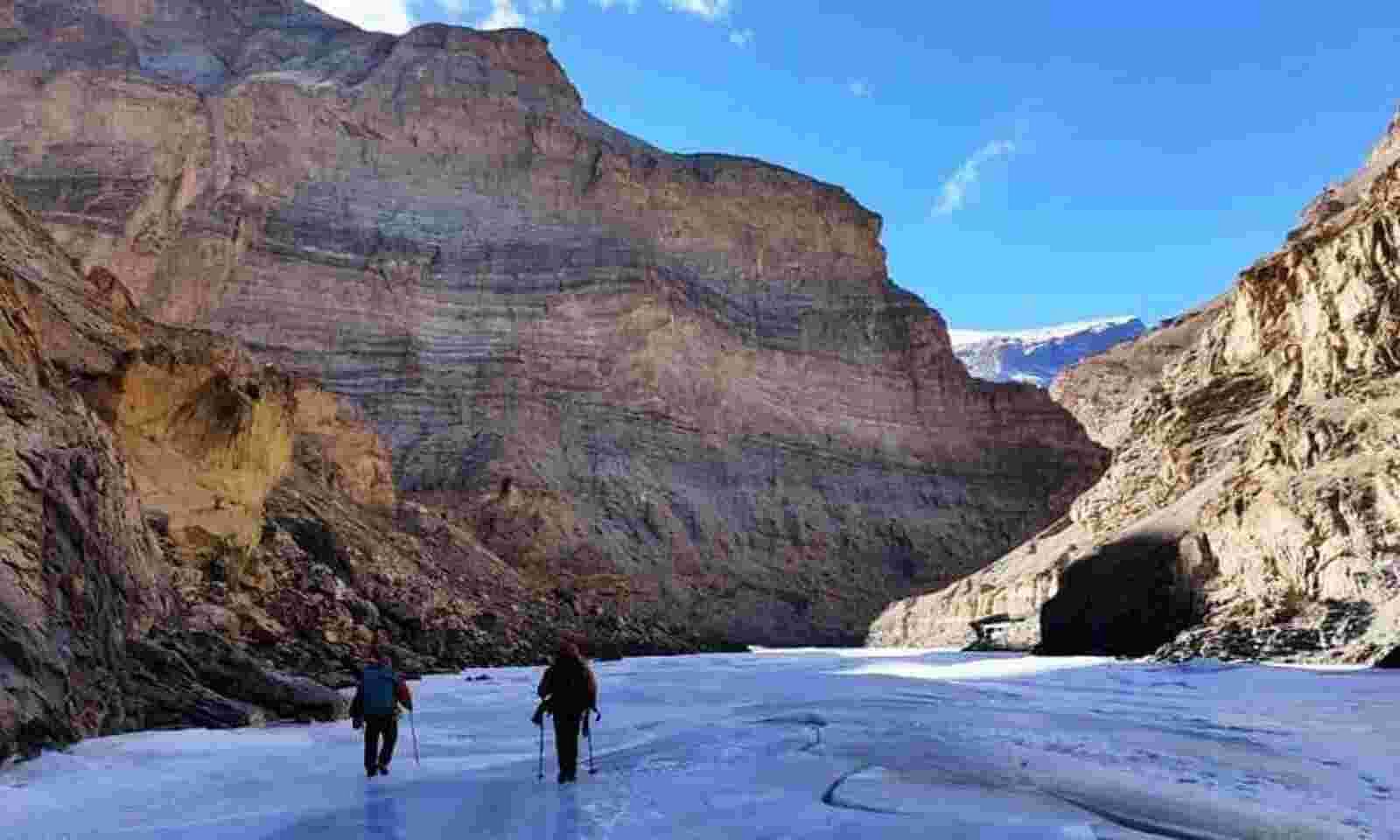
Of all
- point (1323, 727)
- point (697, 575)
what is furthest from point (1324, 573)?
point (697, 575)

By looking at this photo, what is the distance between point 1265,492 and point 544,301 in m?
44.6

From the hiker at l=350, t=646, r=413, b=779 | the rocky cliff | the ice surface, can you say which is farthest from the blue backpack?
the rocky cliff

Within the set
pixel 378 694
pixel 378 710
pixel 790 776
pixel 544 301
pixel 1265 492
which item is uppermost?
pixel 544 301

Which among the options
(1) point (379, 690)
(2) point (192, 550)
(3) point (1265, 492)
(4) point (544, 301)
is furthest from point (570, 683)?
(4) point (544, 301)

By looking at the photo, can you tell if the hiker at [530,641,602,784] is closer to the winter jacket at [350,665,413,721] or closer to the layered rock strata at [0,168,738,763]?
the winter jacket at [350,665,413,721]

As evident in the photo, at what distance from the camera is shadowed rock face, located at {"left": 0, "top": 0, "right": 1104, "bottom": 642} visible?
2233 inches

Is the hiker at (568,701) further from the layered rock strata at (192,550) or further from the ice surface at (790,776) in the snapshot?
the layered rock strata at (192,550)

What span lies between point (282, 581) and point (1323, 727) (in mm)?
19698

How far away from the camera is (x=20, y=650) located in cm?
885

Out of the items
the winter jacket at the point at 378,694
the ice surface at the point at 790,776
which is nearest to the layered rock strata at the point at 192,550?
the ice surface at the point at 790,776

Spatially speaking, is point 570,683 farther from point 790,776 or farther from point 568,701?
point 790,776

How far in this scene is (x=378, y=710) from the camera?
9.37m

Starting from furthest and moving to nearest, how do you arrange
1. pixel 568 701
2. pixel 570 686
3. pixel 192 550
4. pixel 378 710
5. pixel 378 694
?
pixel 192 550
pixel 378 694
pixel 378 710
pixel 570 686
pixel 568 701

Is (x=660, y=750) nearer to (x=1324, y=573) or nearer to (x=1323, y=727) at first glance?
(x=1323, y=727)
